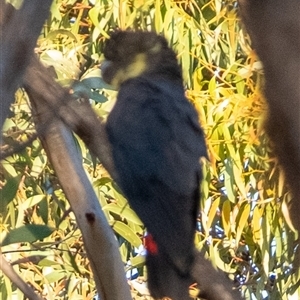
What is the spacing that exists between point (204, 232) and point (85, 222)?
78cm

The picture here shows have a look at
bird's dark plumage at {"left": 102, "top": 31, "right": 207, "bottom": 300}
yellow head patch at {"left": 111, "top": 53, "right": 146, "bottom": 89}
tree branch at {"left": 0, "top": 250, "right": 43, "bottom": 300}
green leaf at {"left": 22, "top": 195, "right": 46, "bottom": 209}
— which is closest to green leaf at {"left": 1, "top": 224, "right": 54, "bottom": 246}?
tree branch at {"left": 0, "top": 250, "right": 43, "bottom": 300}

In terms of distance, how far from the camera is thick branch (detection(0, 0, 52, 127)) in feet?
1.76

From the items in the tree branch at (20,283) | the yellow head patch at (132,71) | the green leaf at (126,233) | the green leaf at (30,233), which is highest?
the yellow head patch at (132,71)

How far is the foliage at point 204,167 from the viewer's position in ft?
4.82

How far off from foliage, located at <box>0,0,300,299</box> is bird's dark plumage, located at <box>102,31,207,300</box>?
71 millimetres

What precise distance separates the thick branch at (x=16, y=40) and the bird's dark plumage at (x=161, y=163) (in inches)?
27.0

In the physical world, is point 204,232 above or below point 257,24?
below

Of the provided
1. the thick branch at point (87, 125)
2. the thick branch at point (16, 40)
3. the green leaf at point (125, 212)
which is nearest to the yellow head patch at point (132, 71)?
the green leaf at point (125, 212)

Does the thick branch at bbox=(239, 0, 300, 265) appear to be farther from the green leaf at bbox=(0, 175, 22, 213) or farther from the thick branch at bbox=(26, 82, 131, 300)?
the green leaf at bbox=(0, 175, 22, 213)

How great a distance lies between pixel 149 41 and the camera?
165 centimetres

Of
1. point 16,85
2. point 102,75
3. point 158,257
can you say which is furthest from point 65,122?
point 102,75

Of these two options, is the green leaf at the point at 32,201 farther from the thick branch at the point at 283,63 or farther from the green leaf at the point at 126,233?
the thick branch at the point at 283,63

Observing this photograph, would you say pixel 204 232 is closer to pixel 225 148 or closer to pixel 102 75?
pixel 225 148

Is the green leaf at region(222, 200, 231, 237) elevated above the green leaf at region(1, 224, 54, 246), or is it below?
below
